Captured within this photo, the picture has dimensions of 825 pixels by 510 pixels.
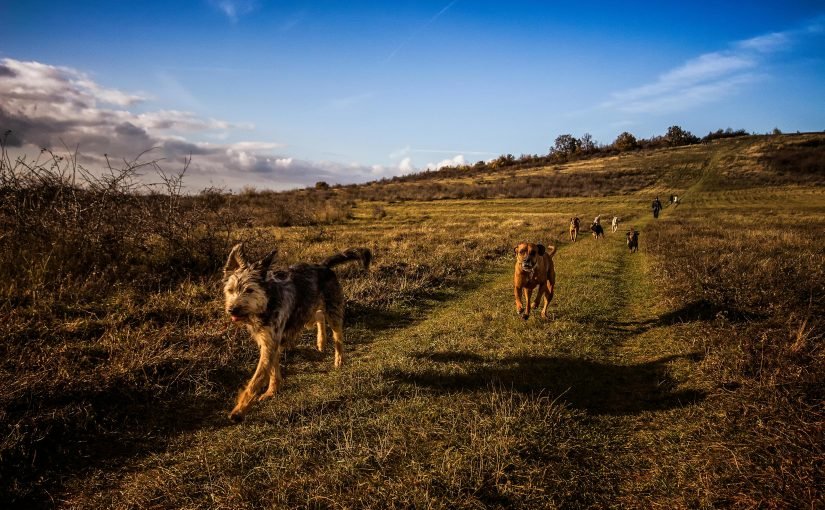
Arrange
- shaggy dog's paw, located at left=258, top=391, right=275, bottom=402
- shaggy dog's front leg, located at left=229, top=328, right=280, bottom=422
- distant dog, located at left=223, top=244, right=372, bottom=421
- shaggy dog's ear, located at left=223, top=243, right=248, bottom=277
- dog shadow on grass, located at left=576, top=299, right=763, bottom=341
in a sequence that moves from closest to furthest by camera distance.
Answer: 1. shaggy dog's front leg, located at left=229, top=328, right=280, bottom=422
2. distant dog, located at left=223, top=244, right=372, bottom=421
3. shaggy dog's paw, located at left=258, top=391, right=275, bottom=402
4. shaggy dog's ear, located at left=223, top=243, right=248, bottom=277
5. dog shadow on grass, located at left=576, top=299, right=763, bottom=341

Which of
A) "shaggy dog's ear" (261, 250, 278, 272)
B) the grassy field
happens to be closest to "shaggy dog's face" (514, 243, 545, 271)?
the grassy field

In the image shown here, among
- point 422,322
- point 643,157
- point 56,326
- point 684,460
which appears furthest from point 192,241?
point 643,157

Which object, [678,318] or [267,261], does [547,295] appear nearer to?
[678,318]

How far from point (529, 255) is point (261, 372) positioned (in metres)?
5.34

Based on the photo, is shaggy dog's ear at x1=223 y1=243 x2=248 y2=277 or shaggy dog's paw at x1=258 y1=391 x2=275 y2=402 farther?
shaggy dog's ear at x1=223 y1=243 x2=248 y2=277

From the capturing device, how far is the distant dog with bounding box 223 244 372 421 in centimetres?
462

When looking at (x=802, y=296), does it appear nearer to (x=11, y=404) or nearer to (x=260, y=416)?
(x=260, y=416)

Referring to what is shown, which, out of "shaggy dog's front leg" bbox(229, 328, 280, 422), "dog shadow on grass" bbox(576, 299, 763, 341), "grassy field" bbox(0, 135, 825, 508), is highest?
"shaggy dog's front leg" bbox(229, 328, 280, 422)

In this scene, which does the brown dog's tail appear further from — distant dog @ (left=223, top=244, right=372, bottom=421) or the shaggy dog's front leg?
the shaggy dog's front leg

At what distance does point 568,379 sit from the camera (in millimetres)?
5488

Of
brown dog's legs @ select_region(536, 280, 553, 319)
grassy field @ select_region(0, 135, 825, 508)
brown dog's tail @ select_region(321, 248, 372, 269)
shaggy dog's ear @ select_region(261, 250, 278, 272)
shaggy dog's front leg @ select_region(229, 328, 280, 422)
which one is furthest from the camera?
brown dog's legs @ select_region(536, 280, 553, 319)

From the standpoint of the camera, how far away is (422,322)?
28.5ft

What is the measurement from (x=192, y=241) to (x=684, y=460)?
10711mm

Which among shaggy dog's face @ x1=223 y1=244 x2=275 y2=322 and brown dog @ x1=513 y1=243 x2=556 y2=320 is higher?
shaggy dog's face @ x1=223 y1=244 x2=275 y2=322
